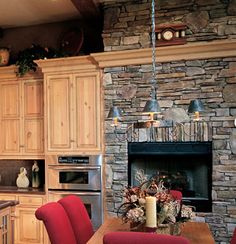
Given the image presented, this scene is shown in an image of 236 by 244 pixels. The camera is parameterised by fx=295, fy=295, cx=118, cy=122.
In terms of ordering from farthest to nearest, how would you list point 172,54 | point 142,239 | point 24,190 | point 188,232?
point 24,190
point 172,54
point 188,232
point 142,239

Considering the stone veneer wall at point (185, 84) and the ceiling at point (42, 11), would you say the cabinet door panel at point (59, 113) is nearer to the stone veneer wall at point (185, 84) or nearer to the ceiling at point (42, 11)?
the stone veneer wall at point (185, 84)

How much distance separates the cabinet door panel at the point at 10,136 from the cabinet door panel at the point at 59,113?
0.72 meters

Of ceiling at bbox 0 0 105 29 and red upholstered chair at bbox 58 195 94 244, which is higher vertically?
ceiling at bbox 0 0 105 29

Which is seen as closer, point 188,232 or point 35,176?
point 188,232

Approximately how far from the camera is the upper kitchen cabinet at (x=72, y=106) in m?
4.09

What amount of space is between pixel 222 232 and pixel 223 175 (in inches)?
27.4

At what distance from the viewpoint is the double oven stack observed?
400 centimetres

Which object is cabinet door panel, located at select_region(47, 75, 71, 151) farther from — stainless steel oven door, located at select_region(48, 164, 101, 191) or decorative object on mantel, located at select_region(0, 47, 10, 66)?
decorative object on mantel, located at select_region(0, 47, 10, 66)

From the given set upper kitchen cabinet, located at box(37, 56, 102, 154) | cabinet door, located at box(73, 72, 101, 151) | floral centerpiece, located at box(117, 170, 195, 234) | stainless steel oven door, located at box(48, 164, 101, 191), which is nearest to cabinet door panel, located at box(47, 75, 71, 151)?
upper kitchen cabinet, located at box(37, 56, 102, 154)

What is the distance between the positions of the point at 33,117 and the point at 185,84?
2.37 meters

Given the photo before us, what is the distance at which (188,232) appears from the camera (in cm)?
241

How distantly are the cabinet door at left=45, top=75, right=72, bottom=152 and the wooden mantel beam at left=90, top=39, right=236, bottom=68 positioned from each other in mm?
639

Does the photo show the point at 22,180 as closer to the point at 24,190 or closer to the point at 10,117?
the point at 24,190

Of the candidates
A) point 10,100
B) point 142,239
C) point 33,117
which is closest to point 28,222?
point 33,117
